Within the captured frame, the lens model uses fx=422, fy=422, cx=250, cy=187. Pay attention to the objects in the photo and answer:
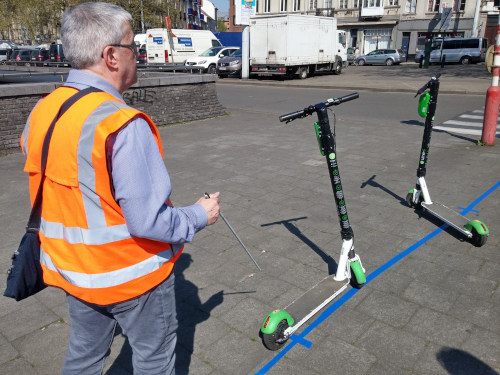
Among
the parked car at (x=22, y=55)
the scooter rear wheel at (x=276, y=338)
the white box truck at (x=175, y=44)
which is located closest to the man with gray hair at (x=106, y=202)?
the scooter rear wheel at (x=276, y=338)

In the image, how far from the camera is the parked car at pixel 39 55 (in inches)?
1135

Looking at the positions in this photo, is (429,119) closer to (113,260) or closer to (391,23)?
(113,260)

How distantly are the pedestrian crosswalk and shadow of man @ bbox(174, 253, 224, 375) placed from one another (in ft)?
28.0

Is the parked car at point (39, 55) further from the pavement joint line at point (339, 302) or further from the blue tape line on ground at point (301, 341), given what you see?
the blue tape line on ground at point (301, 341)

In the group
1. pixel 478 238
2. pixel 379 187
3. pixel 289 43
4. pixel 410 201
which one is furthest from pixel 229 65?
pixel 478 238

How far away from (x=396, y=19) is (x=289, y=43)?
28.2 m

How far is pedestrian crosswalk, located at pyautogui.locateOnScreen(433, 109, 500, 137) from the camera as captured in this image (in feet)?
33.0

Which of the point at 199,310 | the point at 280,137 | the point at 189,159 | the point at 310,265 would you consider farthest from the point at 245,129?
the point at 199,310

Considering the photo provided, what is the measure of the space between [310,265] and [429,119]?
2174mm

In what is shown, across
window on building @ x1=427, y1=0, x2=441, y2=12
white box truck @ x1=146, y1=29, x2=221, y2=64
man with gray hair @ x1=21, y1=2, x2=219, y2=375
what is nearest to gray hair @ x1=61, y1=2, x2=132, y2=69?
man with gray hair @ x1=21, y1=2, x2=219, y2=375

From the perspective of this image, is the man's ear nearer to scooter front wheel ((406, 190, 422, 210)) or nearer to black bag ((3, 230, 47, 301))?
black bag ((3, 230, 47, 301))

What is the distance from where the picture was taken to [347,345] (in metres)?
2.95

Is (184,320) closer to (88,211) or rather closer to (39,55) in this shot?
(88,211)

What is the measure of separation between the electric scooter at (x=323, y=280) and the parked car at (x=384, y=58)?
37420mm
